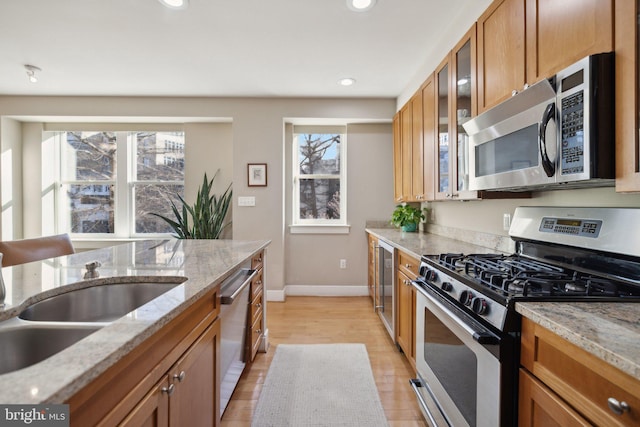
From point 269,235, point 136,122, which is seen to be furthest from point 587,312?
point 136,122

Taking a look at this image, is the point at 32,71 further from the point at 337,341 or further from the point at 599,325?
the point at 599,325

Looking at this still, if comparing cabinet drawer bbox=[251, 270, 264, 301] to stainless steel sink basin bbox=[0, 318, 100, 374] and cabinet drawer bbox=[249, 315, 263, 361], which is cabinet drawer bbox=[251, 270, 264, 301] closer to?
cabinet drawer bbox=[249, 315, 263, 361]

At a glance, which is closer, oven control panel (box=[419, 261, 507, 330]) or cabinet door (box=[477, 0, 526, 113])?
oven control panel (box=[419, 261, 507, 330])

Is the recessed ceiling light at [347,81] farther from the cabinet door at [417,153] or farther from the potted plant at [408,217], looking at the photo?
the potted plant at [408,217]

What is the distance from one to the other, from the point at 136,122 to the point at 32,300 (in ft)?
12.3

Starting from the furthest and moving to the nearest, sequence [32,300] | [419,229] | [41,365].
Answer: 1. [419,229]
2. [32,300]
3. [41,365]

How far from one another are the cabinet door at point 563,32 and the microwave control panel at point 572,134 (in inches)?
6.3

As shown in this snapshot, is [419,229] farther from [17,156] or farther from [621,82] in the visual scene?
[17,156]

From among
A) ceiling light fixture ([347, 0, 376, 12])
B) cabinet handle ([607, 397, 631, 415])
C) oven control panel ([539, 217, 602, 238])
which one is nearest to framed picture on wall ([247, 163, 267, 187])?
ceiling light fixture ([347, 0, 376, 12])

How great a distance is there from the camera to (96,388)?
62cm

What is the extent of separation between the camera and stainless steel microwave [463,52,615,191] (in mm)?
990

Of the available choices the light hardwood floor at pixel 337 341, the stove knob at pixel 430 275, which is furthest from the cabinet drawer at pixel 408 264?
the light hardwood floor at pixel 337 341

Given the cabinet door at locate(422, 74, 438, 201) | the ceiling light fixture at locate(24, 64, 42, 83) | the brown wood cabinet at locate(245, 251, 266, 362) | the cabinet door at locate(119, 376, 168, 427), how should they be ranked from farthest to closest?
1. the ceiling light fixture at locate(24, 64, 42, 83)
2. the cabinet door at locate(422, 74, 438, 201)
3. the brown wood cabinet at locate(245, 251, 266, 362)
4. the cabinet door at locate(119, 376, 168, 427)

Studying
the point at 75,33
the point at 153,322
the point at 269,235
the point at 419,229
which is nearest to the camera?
the point at 153,322
